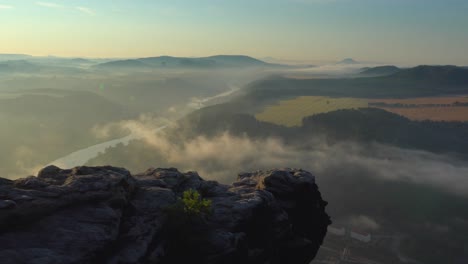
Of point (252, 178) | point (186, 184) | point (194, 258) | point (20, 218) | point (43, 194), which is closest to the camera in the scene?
point (20, 218)

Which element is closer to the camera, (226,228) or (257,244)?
(226,228)

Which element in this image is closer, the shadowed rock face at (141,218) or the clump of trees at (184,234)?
the shadowed rock face at (141,218)

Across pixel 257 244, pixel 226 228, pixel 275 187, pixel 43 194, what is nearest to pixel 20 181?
pixel 43 194

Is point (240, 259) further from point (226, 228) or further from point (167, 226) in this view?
point (167, 226)

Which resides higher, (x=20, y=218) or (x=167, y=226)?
(x=20, y=218)

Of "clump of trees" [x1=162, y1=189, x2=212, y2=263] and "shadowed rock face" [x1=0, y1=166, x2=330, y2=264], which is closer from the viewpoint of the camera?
"shadowed rock face" [x1=0, y1=166, x2=330, y2=264]

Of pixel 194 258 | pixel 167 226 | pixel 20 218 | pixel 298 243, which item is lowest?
pixel 298 243

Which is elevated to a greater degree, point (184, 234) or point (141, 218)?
point (141, 218)

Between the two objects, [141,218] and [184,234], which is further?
[141,218]
